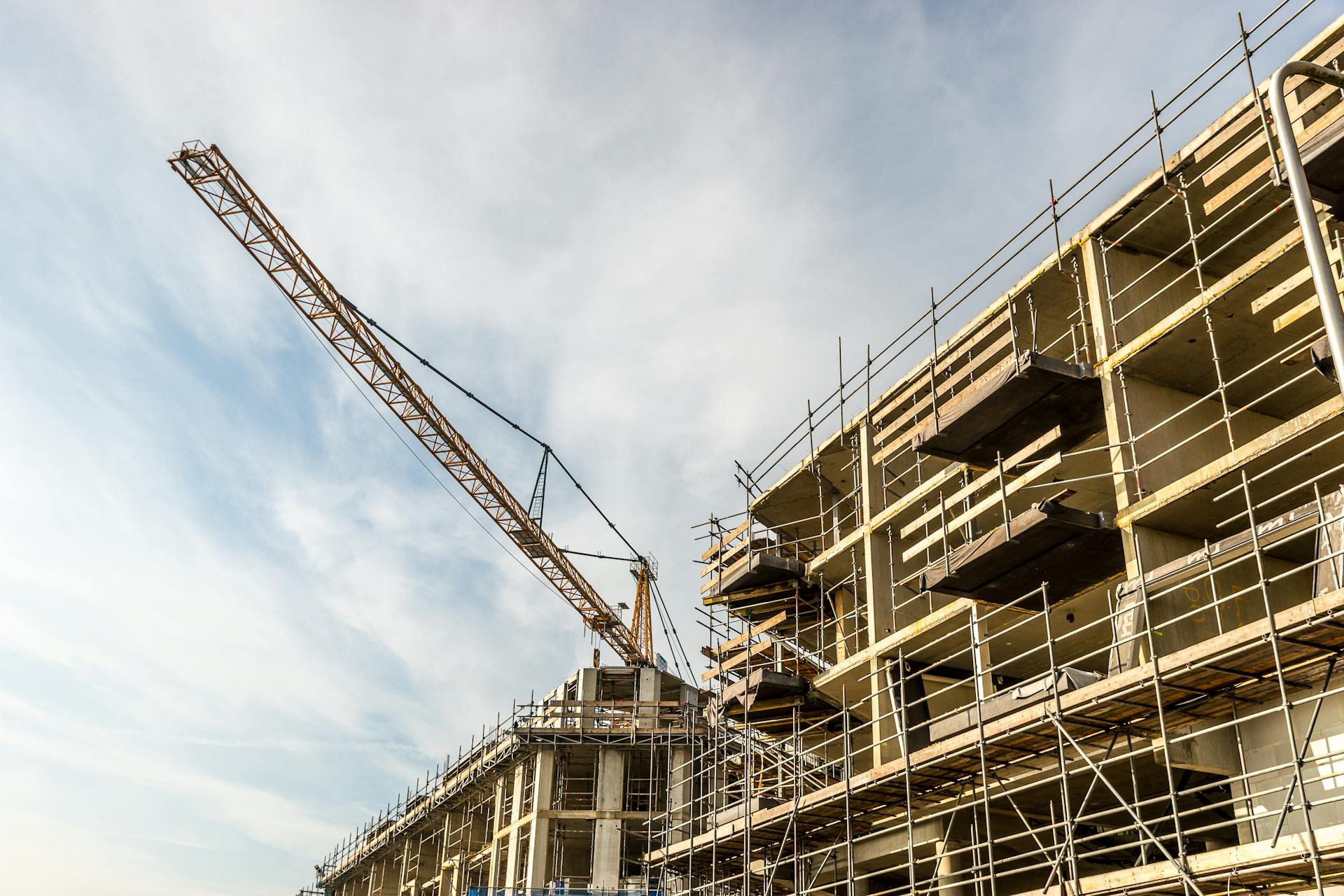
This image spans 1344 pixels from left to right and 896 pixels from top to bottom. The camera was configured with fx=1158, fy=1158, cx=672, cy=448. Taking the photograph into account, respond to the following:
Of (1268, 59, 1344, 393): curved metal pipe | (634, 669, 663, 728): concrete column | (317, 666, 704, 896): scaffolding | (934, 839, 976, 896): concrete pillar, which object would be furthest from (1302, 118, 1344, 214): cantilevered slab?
(634, 669, 663, 728): concrete column

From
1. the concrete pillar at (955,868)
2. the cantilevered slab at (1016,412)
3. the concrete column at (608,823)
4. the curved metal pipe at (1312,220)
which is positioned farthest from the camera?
the concrete column at (608,823)

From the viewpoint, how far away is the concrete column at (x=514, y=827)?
43500 mm

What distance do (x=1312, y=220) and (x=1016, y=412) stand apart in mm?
13853

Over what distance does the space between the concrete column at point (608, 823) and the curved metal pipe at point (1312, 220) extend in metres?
38.4

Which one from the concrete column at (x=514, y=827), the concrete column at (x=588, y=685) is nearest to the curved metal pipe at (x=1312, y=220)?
the concrete column at (x=514, y=827)

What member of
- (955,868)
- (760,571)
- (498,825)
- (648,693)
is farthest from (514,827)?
(955,868)

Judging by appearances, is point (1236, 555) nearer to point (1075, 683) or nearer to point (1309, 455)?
point (1309, 455)

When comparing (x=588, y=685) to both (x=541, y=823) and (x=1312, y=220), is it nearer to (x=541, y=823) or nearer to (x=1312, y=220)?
(x=541, y=823)

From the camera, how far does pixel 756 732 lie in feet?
100

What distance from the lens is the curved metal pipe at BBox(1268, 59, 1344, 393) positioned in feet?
20.2


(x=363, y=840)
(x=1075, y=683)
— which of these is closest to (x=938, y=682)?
(x=1075, y=683)

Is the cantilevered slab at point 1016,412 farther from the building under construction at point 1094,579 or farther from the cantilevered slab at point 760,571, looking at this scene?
the cantilevered slab at point 760,571

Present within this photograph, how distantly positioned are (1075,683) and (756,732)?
15.3m

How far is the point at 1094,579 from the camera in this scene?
1975 cm
